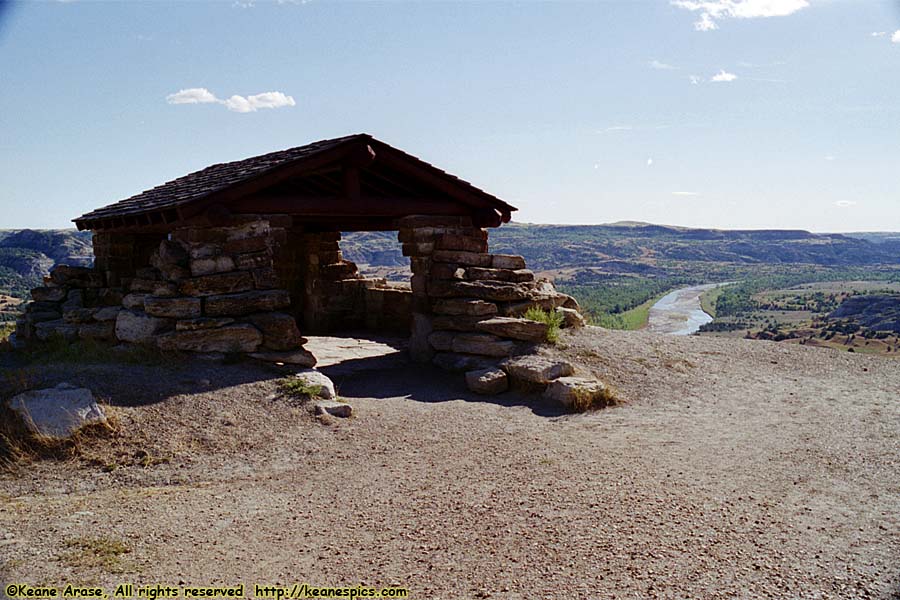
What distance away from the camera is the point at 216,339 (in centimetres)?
821

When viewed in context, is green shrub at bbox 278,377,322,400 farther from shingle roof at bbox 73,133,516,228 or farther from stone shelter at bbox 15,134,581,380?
shingle roof at bbox 73,133,516,228

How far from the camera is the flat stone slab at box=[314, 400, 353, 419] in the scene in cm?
728

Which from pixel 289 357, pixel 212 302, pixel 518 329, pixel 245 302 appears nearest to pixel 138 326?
pixel 212 302

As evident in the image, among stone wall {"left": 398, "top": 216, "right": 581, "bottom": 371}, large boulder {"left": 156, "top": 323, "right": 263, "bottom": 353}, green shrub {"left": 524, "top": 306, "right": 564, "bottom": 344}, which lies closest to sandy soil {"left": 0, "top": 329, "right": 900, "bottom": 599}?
large boulder {"left": 156, "top": 323, "right": 263, "bottom": 353}

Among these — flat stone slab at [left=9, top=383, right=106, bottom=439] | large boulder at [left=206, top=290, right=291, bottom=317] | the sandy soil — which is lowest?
the sandy soil

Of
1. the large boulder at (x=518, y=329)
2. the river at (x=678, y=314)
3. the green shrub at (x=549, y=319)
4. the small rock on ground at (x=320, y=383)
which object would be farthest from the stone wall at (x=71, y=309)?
the river at (x=678, y=314)

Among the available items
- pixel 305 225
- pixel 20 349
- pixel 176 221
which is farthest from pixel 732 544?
pixel 305 225

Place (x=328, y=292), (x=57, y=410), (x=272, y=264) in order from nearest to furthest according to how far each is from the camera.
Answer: (x=57, y=410)
(x=272, y=264)
(x=328, y=292)

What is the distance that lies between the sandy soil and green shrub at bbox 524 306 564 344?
1.50 m

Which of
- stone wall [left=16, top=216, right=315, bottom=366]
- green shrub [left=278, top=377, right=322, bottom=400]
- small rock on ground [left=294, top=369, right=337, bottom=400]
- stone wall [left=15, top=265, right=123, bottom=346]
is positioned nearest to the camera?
green shrub [left=278, top=377, right=322, bottom=400]

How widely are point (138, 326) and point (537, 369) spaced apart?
517cm

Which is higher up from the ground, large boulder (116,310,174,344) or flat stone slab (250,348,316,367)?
large boulder (116,310,174,344)

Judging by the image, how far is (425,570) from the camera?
4070 millimetres

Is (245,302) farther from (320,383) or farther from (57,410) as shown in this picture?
(57,410)
